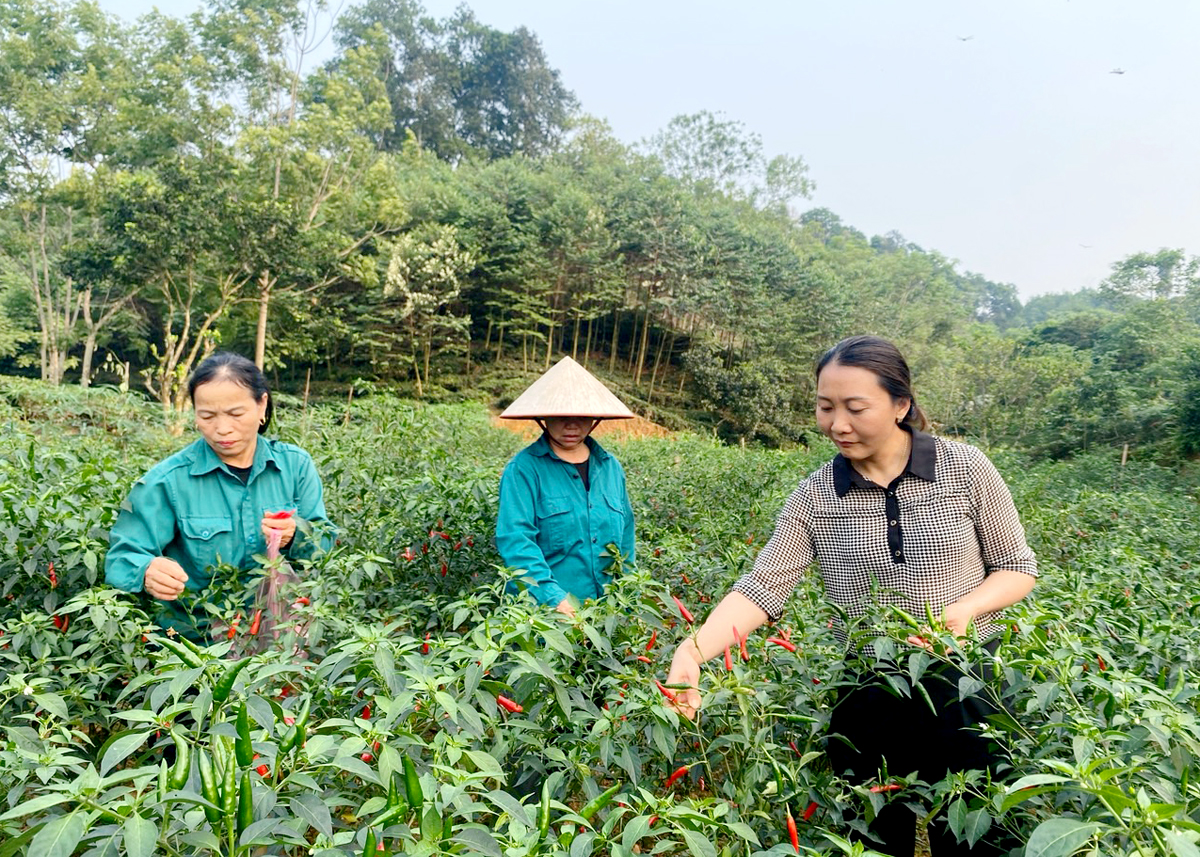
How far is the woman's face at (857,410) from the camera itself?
160cm

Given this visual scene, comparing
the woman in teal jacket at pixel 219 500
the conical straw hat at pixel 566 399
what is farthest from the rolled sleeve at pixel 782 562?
the woman in teal jacket at pixel 219 500

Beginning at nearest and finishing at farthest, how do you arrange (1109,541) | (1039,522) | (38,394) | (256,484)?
(256,484) → (1109,541) → (1039,522) → (38,394)

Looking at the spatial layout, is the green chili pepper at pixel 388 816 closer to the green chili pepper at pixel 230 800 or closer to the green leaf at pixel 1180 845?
the green chili pepper at pixel 230 800

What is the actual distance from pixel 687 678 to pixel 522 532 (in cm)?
101

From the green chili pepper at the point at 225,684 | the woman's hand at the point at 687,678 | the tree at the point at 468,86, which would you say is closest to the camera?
the green chili pepper at the point at 225,684

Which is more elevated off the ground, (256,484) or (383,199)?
(383,199)

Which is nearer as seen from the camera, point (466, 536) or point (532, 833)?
point (532, 833)

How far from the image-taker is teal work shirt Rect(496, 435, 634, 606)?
92.4 inches

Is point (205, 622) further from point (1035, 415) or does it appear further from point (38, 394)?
point (1035, 415)

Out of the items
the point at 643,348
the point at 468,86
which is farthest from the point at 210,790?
the point at 468,86

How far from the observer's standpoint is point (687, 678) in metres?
1.33

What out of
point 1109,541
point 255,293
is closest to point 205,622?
point 1109,541

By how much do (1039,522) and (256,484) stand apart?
4.40 m

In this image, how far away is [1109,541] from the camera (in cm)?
420
